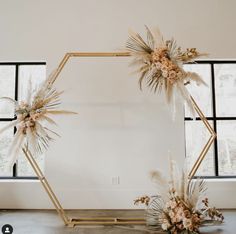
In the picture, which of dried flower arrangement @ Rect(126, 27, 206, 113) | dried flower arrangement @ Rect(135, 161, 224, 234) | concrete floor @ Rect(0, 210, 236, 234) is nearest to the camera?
dried flower arrangement @ Rect(135, 161, 224, 234)

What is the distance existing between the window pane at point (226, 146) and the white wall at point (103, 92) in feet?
1.29

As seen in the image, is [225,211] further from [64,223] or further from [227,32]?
[227,32]

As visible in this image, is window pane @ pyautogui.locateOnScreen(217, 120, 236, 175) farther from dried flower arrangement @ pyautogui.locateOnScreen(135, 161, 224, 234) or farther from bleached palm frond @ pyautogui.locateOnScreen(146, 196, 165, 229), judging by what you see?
bleached palm frond @ pyautogui.locateOnScreen(146, 196, 165, 229)

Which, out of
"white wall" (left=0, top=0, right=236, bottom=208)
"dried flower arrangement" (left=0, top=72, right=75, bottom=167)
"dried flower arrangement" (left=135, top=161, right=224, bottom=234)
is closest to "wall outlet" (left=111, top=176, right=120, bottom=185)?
"white wall" (left=0, top=0, right=236, bottom=208)

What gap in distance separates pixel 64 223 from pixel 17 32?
9.51 ft

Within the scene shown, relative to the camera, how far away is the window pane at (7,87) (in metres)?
3.69

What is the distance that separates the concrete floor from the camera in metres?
2.57

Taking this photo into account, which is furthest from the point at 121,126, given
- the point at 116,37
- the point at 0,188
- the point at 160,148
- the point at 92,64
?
the point at 0,188

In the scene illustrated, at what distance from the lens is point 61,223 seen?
2812 millimetres

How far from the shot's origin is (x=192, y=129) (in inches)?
142

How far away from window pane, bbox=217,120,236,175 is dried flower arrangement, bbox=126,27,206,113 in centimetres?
148

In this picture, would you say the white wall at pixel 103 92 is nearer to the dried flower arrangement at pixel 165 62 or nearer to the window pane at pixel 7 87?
the window pane at pixel 7 87

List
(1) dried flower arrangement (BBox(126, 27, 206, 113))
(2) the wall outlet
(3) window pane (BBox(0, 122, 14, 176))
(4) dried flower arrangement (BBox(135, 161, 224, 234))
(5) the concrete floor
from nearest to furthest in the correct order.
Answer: (4) dried flower arrangement (BBox(135, 161, 224, 234))
(1) dried flower arrangement (BBox(126, 27, 206, 113))
(5) the concrete floor
(2) the wall outlet
(3) window pane (BBox(0, 122, 14, 176))

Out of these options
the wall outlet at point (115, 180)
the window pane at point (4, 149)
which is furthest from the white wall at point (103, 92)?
the window pane at point (4, 149)
